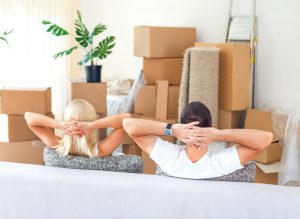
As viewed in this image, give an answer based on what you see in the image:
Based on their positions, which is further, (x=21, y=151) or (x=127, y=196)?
(x=21, y=151)

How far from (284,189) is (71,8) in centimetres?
431

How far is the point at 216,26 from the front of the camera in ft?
14.9

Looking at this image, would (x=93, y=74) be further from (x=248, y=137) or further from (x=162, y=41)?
(x=248, y=137)

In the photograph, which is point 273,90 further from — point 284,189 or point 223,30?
point 284,189

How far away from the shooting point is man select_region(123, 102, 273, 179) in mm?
1874

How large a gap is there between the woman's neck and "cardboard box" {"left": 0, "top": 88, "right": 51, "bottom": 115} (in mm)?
2070

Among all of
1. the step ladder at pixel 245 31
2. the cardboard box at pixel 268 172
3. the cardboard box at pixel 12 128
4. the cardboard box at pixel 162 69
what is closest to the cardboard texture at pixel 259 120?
the cardboard box at pixel 268 172

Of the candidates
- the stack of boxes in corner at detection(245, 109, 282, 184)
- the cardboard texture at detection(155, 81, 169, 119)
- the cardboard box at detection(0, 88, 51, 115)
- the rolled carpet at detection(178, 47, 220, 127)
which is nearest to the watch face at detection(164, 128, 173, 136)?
the stack of boxes in corner at detection(245, 109, 282, 184)

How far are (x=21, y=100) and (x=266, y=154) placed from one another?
1.79m

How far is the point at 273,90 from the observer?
412 centimetres

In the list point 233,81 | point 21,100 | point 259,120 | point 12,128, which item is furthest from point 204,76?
point 12,128

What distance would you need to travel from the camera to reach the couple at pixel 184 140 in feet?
6.18

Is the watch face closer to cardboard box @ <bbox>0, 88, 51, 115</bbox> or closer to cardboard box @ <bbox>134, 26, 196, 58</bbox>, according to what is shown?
cardboard box @ <bbox>0, 88, 51, 115</bbox>

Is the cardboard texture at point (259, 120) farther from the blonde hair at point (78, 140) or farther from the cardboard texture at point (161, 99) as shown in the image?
the blonde hair at point (78, 140)
